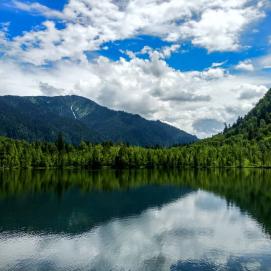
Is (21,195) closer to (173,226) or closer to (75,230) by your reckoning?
(75,230)

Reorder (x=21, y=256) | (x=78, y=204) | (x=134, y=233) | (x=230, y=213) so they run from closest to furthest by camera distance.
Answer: (x=21, y=256) < (x=134, y=233) < (x=230, y=213) < (x=78, y=204)

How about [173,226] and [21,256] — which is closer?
[21,256]

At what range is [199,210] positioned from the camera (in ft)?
349

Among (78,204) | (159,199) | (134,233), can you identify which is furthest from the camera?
(159,199)

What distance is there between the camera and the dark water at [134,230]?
57.1 m

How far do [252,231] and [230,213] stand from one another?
21.8m

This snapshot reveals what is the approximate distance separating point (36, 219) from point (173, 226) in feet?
109

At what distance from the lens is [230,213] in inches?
3942

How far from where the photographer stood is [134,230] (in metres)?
78.2

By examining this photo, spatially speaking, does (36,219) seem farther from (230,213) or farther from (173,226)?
(230,213)

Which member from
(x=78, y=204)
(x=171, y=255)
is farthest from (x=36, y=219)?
(x=171, y=255)

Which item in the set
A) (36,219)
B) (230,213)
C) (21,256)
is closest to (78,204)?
(36,219)

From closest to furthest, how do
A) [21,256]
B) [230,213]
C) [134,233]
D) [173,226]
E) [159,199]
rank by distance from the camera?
[21,256], [134,233], [173,226], [230,213], [159,199]

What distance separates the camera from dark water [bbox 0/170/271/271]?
187 feet
